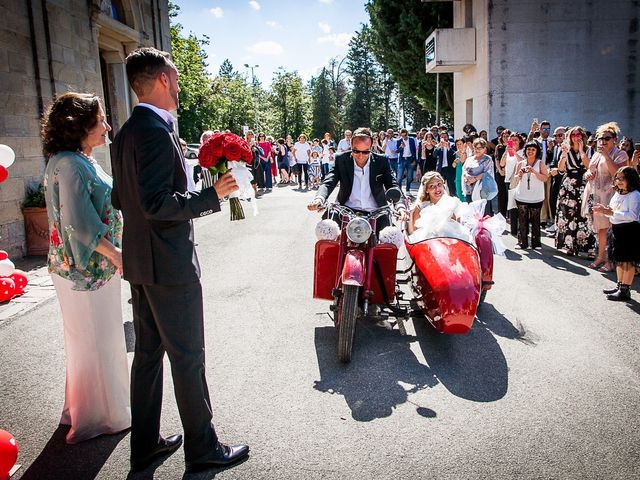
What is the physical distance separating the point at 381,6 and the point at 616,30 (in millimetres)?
13397

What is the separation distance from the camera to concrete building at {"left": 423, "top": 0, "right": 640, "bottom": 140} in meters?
20.9

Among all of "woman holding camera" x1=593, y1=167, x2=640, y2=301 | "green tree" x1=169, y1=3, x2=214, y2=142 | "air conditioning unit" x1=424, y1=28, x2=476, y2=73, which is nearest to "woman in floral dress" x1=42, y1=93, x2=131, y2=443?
"woman holding camera" x1=593, y1=167, x2=640, y2=301

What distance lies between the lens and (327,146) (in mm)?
22859

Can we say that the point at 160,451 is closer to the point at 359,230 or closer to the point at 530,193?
the point at 359,230

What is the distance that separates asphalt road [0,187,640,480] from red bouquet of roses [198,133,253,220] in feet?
5.70

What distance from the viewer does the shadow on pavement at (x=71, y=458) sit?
10.4ft

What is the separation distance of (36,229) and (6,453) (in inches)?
319

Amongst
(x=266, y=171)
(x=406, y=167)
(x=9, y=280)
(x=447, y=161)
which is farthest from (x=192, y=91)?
(x=9, y=280)

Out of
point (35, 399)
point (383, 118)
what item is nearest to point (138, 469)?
point (35, 399)

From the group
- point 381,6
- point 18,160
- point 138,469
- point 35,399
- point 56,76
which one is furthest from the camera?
point 381,6

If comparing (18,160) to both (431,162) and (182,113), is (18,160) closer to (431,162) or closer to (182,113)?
(431,162)

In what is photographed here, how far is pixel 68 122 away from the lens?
3.32 metres

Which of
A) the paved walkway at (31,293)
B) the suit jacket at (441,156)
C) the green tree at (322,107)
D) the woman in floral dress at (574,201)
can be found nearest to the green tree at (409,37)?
the suit jacket at (441,156)

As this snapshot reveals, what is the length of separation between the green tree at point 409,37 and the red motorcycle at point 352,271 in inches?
1035
